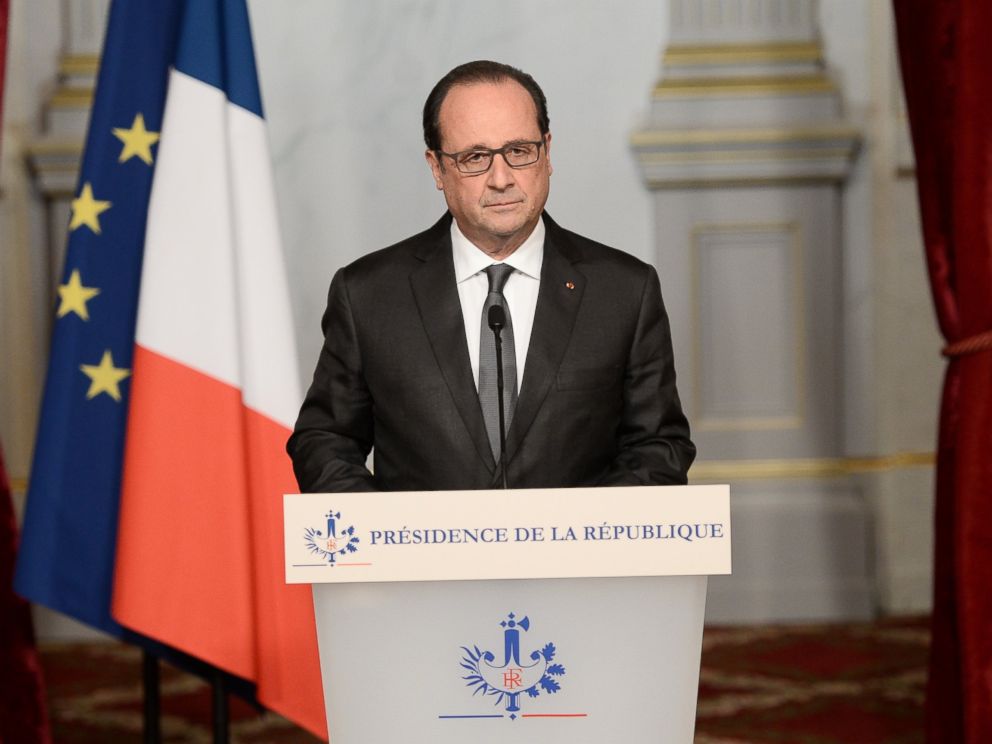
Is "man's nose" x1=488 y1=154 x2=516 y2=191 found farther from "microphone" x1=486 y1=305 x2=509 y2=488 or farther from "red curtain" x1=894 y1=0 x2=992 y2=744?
"red curtain" x1=894 y1=0 x2=992 y2=744

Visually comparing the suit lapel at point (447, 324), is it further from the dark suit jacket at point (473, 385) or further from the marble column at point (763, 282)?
the marble column at point (763, 282)

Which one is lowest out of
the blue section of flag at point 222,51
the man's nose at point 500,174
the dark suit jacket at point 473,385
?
the dark suit jacket at point 473,385

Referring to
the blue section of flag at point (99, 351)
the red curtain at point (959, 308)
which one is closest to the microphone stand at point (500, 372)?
the red curtain at point (959, 308)

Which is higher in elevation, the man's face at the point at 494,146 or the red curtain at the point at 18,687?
the man's face at the point at 494,146

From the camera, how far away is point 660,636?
1553 millimetres

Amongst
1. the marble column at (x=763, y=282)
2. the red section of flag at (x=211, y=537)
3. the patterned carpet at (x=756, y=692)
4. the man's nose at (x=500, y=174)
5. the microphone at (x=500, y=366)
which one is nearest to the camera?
the microphone at (x=500, y=366)

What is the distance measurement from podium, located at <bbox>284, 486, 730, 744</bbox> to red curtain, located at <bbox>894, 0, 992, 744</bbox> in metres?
1.40

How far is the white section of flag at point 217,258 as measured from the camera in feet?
9.77

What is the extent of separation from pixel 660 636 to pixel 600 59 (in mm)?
3446

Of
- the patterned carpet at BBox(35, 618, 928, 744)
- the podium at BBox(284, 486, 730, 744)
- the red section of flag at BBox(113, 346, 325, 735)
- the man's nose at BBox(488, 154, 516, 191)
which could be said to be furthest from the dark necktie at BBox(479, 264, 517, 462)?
the patterned carpet at BBox(35, 618, 928, 744)

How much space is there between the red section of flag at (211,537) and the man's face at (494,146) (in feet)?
3.99

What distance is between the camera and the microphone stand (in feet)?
5.92

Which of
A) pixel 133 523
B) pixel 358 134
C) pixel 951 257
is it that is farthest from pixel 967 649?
pixel 358 134

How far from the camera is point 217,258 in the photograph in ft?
9.86
